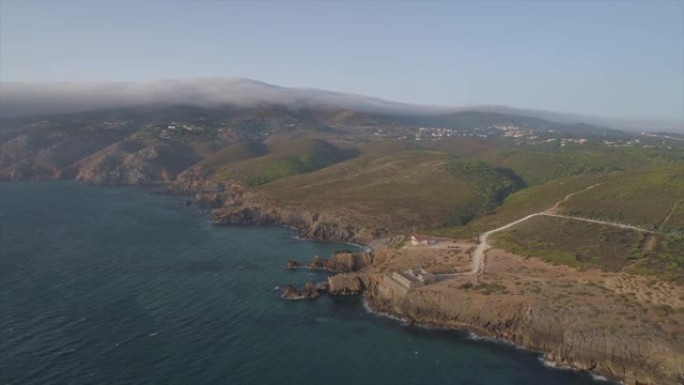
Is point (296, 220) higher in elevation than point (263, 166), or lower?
lower

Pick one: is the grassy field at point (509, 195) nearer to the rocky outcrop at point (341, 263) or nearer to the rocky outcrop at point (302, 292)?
the rocky outcrop at point (341, 263)

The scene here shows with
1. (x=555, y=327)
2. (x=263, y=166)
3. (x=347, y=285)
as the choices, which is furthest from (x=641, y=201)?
(x=263, y=166)

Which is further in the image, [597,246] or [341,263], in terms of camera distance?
[341,263]

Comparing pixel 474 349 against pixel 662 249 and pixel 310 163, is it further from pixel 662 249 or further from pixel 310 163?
pixel 310 163

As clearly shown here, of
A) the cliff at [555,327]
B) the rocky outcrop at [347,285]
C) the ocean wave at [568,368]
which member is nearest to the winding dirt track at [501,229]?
the cliff at [555,327]

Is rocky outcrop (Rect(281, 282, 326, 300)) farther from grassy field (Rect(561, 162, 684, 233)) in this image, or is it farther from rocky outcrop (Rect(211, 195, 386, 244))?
grassy field (Rect(561, 162, 684, 233))

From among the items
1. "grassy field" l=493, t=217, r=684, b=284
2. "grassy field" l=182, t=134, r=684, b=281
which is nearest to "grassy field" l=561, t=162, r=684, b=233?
"grassy field" l=182, t=134, r=684, b=281

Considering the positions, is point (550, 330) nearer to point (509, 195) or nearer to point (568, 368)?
point (568, 368)

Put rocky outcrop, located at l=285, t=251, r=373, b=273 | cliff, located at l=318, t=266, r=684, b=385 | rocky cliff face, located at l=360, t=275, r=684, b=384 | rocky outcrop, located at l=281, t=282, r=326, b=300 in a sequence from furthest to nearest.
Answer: rocky outcrop, located at l=285, t=251, r=373, b=273 < rocky outcrop, located at l=281, t=282, r=326, b=300 < cliff, located at l=318, t=266, r=684, b=385 < rocky cliff face, located at l=360, t=275, r=684, b=384
